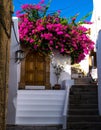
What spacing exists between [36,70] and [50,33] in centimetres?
251

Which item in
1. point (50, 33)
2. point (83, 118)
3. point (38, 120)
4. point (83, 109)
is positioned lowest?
point (38, 120)

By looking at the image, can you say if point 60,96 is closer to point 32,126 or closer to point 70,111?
point 70,111

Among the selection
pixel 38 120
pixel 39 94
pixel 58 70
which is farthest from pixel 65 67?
pixel 38 120

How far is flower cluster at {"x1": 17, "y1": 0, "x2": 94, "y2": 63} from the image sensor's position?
14.9m

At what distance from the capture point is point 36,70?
15.7 metres

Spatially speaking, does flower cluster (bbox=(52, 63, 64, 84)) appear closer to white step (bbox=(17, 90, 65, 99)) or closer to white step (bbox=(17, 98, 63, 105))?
white step (bbox=(17, 90, 65, 99))

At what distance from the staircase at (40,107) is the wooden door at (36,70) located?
2739 mm

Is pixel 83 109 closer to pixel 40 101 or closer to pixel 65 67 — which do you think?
pixel 40 101

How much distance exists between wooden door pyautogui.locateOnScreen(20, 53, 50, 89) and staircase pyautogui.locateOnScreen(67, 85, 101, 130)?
2.38 meters

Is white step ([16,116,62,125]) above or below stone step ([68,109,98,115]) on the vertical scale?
below

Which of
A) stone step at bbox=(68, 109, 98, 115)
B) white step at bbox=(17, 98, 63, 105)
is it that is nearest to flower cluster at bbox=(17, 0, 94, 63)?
white step at bbox=(17, 98, 63, 105)

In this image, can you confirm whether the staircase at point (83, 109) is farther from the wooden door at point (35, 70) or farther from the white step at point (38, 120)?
the wooden door at point (35, 70)

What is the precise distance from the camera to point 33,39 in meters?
14.8

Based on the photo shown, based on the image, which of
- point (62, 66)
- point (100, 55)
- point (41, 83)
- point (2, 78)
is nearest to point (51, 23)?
point (62, 66)
